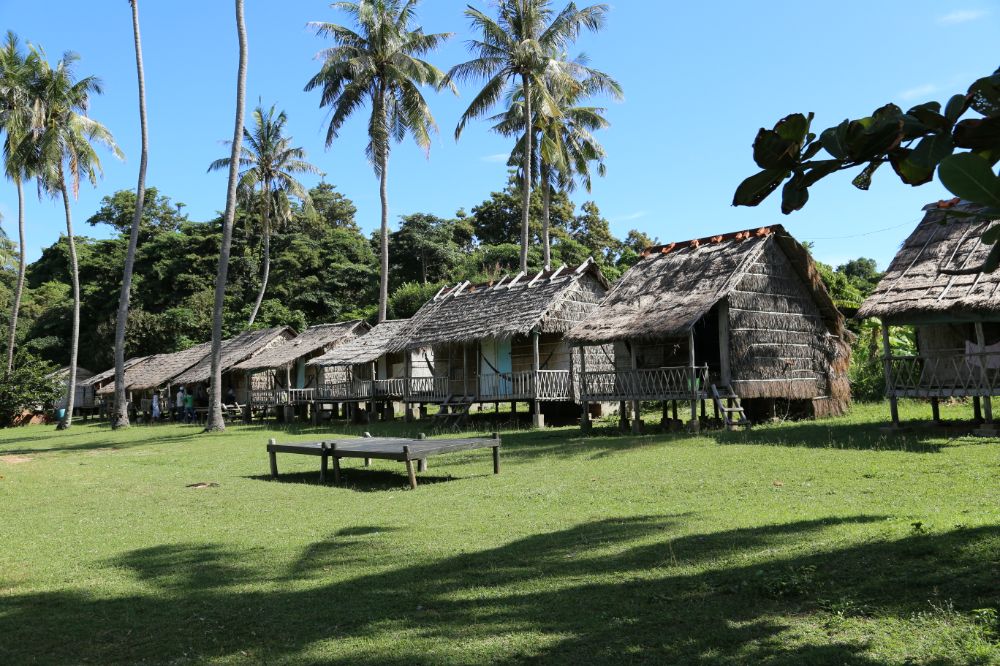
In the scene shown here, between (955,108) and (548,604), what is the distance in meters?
3.85

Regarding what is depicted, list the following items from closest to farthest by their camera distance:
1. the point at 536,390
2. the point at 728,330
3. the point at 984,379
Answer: the point at 984,379
the point at 728,330
the point at 536,390

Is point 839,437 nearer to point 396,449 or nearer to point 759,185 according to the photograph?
point 396,449

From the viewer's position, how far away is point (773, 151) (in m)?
3.72

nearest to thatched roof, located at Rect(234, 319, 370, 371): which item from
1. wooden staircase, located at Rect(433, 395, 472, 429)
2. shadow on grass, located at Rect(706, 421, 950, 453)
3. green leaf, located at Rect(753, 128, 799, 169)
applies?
wooden staircase, located at Rect(433, 395, 472, 429)

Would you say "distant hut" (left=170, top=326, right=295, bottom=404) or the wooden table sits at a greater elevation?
"distant hut" (left=170, top=326, right=295, bottom=404)

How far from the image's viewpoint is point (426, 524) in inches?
345

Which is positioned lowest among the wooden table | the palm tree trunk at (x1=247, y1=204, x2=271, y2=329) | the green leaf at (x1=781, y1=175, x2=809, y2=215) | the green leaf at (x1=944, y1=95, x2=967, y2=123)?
the wooden table

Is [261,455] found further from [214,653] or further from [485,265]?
[485,265]

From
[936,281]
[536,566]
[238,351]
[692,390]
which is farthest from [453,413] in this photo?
[238,351]

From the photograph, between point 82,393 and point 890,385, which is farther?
point 82,393

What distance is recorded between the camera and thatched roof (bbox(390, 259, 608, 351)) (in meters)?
24.1

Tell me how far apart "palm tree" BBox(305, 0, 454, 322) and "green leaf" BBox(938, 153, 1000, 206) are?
95.1 ft

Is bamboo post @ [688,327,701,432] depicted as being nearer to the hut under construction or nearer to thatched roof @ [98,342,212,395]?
the hut under construction

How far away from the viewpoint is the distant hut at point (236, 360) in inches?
1507
